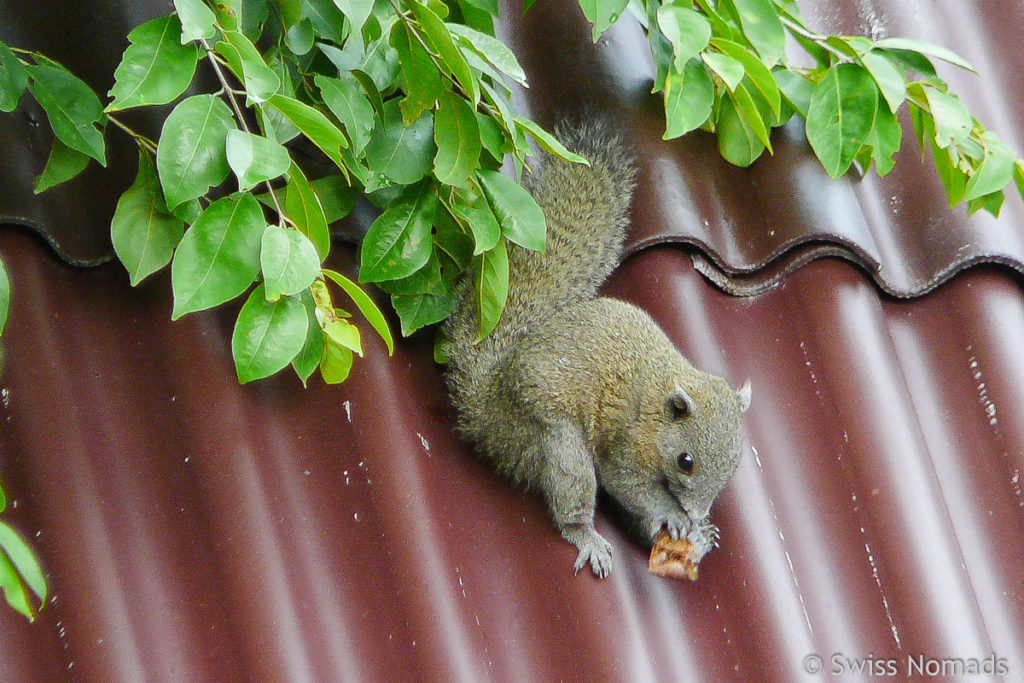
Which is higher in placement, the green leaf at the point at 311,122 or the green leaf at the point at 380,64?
the green leaf at the point at 380,64

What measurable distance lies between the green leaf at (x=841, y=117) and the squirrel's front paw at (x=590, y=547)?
61 cm

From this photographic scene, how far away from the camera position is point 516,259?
Answer: 5.14ft

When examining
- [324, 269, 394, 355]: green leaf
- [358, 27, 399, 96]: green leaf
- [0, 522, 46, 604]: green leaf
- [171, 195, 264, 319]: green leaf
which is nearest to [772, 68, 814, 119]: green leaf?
[358, 27, 399, 96]: green leaf

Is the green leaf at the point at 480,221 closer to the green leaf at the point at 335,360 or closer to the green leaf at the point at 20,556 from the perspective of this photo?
the green leaf at the point at 335,360

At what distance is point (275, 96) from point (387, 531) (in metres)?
0.58

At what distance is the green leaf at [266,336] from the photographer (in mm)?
1043

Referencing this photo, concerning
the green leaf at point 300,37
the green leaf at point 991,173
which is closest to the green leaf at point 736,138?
the green leaf at point 991,173

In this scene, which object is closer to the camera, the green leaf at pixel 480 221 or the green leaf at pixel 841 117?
the green leaf at pixel 480 221

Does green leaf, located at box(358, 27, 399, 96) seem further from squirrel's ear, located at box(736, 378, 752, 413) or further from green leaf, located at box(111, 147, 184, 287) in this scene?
squirrel's ear, located at box(736, 378, 752, 413)

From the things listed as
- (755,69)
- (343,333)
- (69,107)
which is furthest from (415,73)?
(755,69)

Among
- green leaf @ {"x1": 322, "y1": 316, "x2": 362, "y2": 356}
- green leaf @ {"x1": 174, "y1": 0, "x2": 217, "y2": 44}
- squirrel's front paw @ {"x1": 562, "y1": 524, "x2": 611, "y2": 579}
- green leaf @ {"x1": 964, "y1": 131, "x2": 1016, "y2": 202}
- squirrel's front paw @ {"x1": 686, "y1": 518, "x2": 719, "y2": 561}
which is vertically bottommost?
squirrel's front paw @ {"x1": 562, "y1": 524, "x2": 611, "y2": 579}

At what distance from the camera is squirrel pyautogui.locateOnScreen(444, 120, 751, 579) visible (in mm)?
1444

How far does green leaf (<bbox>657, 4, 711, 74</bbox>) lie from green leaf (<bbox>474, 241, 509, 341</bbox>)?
33 cm

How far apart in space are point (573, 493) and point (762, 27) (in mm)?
713
